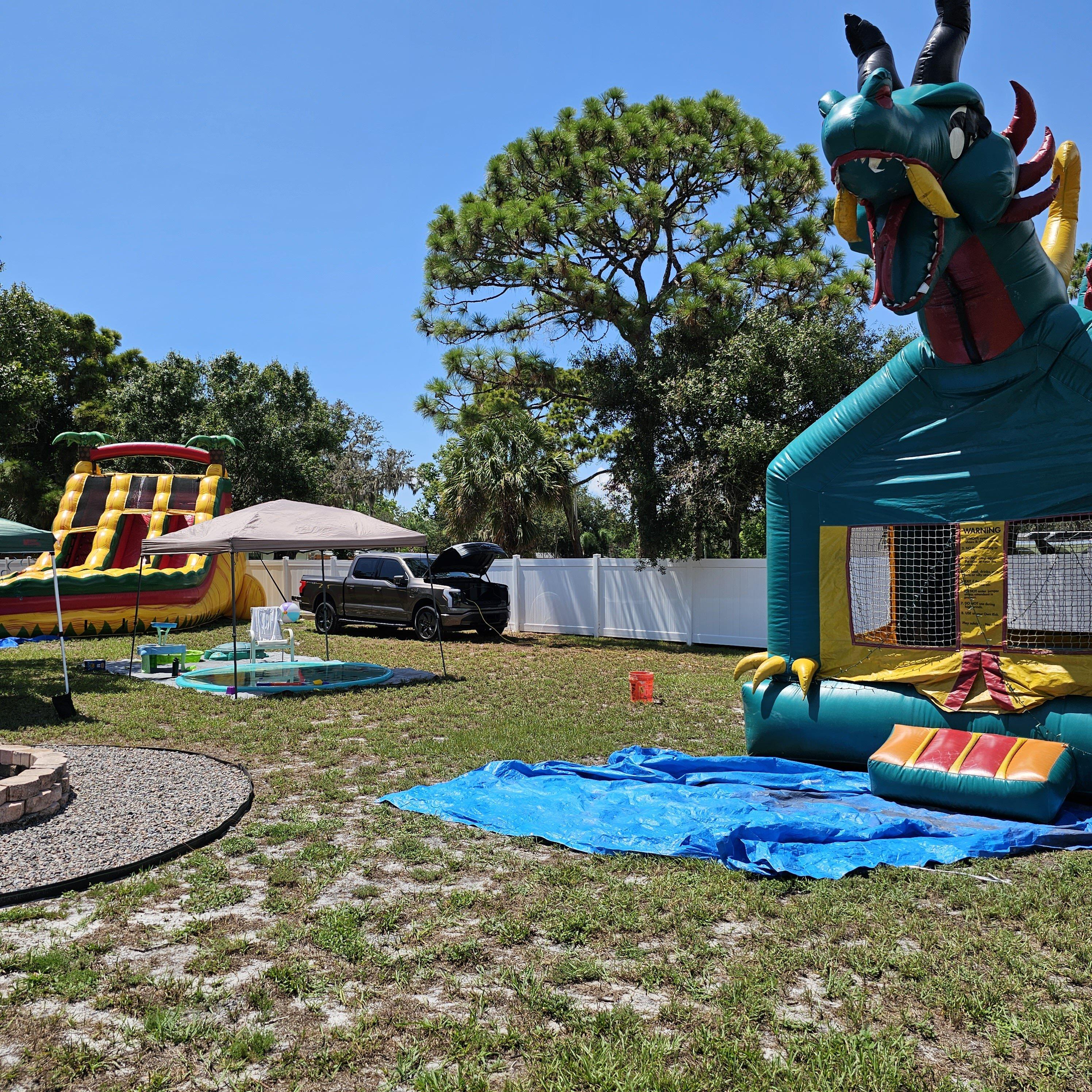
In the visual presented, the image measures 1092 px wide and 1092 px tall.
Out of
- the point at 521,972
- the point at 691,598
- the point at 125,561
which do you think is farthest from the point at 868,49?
the point at 125,561

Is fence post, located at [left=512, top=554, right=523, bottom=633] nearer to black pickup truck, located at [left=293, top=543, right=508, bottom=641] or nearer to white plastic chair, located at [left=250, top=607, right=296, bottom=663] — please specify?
black pickup truck, located at [left=293, top=543, right=508, bottom=641]

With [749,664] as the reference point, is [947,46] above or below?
above

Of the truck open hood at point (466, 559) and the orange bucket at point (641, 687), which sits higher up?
the truck open hood at point (466, 559)

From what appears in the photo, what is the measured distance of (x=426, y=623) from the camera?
710 inches

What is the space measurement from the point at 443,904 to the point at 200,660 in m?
11.0

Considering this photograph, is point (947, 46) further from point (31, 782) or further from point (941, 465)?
point (31, 782)

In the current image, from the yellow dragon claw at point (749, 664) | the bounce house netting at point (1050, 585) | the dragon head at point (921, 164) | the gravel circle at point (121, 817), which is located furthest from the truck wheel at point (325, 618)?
the dragon head at point (921, 164)

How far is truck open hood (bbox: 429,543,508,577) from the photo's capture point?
59.6ft

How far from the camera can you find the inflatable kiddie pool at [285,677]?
11.7m

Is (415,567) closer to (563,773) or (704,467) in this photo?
(704,467)

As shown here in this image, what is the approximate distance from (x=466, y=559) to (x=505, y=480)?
3.19 meters

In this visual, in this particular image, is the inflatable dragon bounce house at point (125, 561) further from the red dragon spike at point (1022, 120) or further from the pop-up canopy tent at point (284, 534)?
the red dragon spike at point (1022, 120)

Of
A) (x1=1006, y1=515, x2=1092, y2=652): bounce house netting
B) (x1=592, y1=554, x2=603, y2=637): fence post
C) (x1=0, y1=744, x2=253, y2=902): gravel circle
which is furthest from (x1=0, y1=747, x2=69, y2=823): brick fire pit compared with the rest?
(x1=592, y1=554, x2=603, y2=637): fence post

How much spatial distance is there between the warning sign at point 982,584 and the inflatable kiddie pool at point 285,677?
25.4ft
